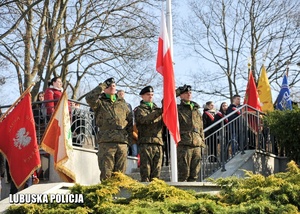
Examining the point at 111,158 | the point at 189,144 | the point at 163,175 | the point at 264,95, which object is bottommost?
the point at 163,175

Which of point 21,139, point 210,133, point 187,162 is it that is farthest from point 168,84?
point 210,133

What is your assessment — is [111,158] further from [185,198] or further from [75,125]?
[75,125]

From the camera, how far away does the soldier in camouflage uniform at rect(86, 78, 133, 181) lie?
10.3 meters

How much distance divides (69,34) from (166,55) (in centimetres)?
1245

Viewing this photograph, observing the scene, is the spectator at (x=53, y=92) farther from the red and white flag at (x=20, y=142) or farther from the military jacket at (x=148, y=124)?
the military jacket at (x=148, y=124)

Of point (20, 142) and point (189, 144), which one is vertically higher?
point (20, 142)

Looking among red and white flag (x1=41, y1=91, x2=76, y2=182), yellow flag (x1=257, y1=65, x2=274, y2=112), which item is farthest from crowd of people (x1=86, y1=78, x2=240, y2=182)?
yellow flag (x1=257, y1=65, x2=274, y2=112)

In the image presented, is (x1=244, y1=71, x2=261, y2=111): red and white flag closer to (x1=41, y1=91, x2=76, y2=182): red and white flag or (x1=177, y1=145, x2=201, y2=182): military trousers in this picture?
(x1=177, y1=145, x2=201, y2=182): military trousers

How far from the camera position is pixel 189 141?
11117 mm

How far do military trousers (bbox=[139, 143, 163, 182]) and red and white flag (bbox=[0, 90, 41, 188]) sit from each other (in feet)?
5.94

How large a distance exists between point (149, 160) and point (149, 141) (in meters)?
0.29

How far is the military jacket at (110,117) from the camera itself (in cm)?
1036

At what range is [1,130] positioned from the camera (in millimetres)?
11703

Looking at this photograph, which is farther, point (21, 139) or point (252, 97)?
point (252, 97)
